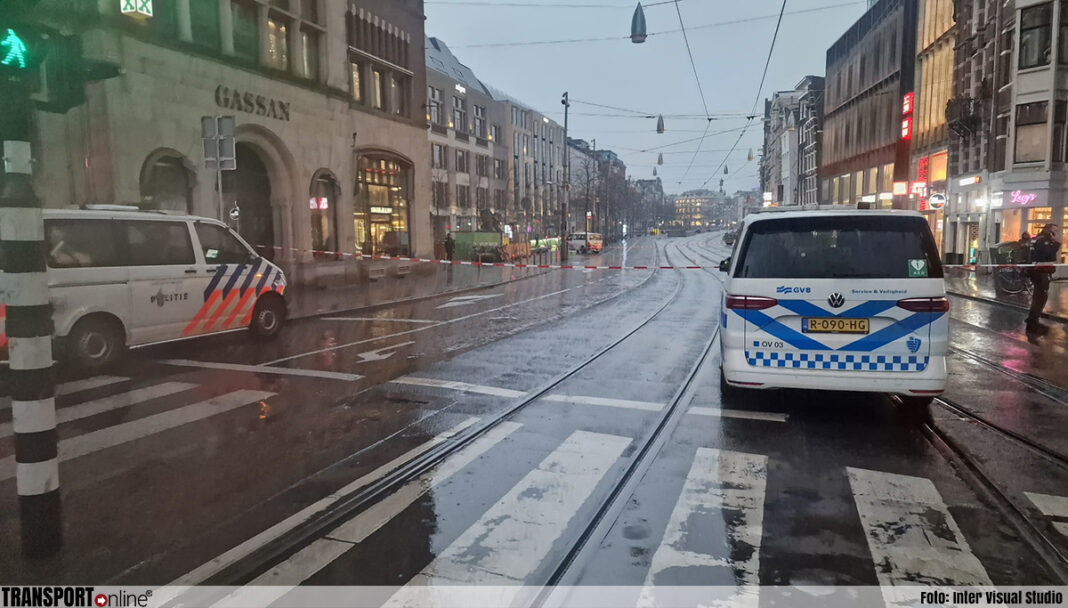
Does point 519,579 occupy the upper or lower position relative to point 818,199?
lower

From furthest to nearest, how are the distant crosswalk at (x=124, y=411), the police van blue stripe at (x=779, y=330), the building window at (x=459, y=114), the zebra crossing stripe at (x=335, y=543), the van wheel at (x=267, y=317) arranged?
the building window at (x=459, y=114) → the van wheel at (x=267, y=317) → the police van blue stripe at (x=779, y=330) → the distant crosswalk at (x=124, y=411) → the zebra crossing stripe at (x=335, y=543)

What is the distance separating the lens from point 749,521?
4.01 meters

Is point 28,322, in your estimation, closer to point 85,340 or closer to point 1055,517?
point 85,340

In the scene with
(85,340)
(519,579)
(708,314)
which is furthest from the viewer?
(708,314)

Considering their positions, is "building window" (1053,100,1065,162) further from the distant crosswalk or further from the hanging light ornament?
the distant crosswalk

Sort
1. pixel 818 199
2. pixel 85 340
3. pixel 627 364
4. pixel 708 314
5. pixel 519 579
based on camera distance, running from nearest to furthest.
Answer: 1. pixel 519 579
2. pixel 85 340
3. pixel 627 364
4. pixel 708 314
5. pixel 818 199

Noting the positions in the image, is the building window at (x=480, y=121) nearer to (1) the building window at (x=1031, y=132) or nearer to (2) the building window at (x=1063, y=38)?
(1) the building window at (x=1031, y=132)

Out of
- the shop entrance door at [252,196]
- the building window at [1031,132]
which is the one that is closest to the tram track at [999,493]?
the shop entrance door at [252,196]

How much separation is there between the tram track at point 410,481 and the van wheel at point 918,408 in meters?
2.14

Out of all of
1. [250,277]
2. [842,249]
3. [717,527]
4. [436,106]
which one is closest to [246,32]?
[250,277]

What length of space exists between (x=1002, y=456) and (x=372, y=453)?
504cm

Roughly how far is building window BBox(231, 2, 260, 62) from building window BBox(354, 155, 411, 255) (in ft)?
22.5

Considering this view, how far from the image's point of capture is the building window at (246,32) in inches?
754

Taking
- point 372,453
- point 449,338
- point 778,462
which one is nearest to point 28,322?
point 372,453
